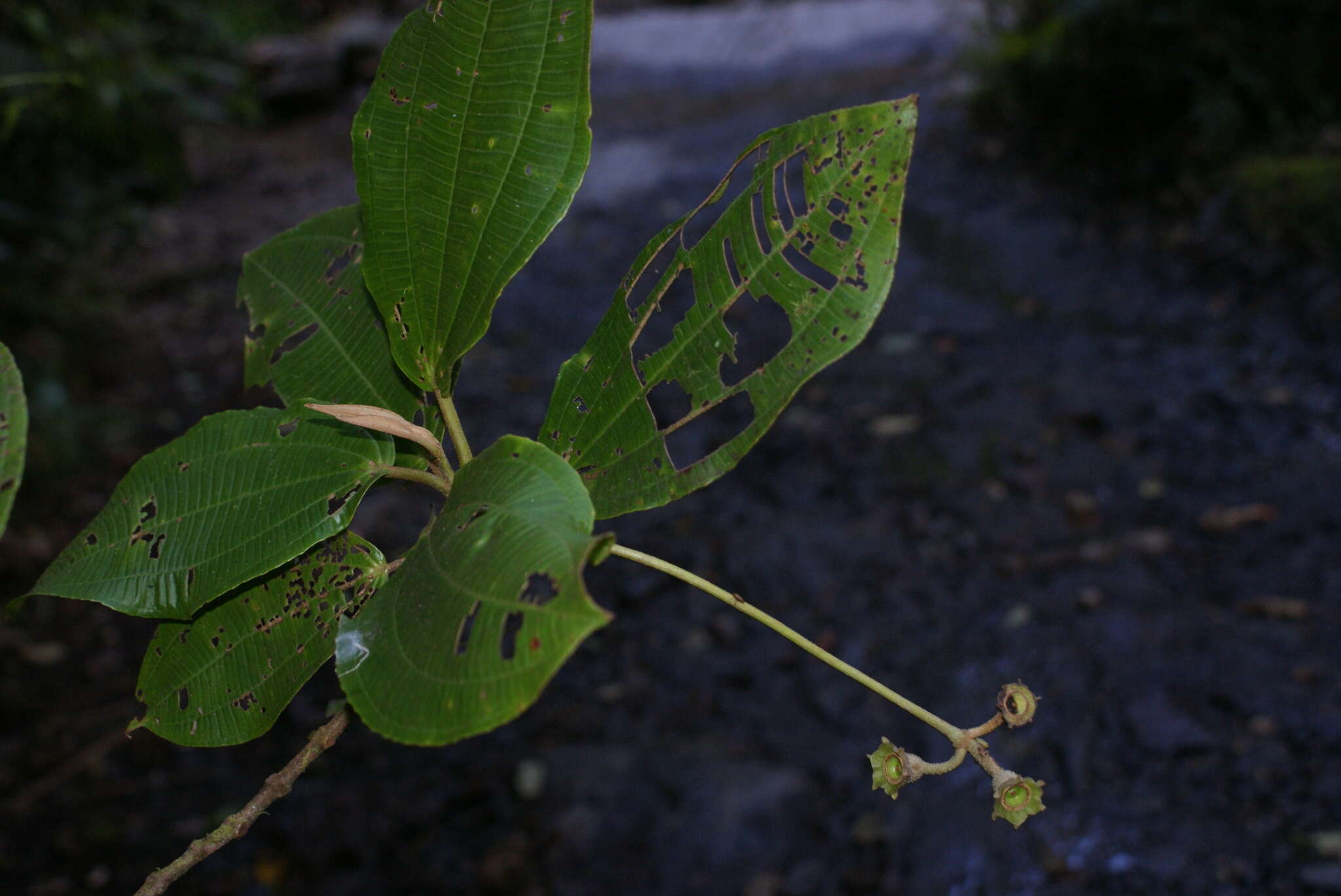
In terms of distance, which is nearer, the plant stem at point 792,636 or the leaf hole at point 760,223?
the plant stem at point 792,636

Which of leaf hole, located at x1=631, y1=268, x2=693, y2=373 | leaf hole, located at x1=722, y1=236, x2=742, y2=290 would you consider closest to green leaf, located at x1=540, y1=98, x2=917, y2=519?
leaf hole, located at x1=722, y1=236, x2=742, y2=290

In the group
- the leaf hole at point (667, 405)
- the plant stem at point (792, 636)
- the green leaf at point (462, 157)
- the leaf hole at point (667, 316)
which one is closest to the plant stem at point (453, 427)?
the green leaf at point (462, 157)

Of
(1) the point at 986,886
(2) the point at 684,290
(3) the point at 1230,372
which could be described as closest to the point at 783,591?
(1) the point at 986,886

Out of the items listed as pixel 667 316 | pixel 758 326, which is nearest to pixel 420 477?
pixel 758 326

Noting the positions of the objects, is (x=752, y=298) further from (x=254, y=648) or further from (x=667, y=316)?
(x=667, y=316)

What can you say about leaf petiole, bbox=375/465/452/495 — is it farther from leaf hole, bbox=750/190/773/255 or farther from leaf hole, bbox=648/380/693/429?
leaf hole, bbox=648/380/693/429

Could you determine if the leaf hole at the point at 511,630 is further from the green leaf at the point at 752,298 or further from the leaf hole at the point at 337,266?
the leaf hole at the point at 337,266

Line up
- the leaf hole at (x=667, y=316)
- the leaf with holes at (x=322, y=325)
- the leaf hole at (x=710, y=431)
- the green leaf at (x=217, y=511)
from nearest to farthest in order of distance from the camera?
the green leaf at (x=217, y=511) → the leaf with holes at (x=322, y=325) → the leaf hole at (x=710, y=431) → the leaf hole at (x=667, y=316)
